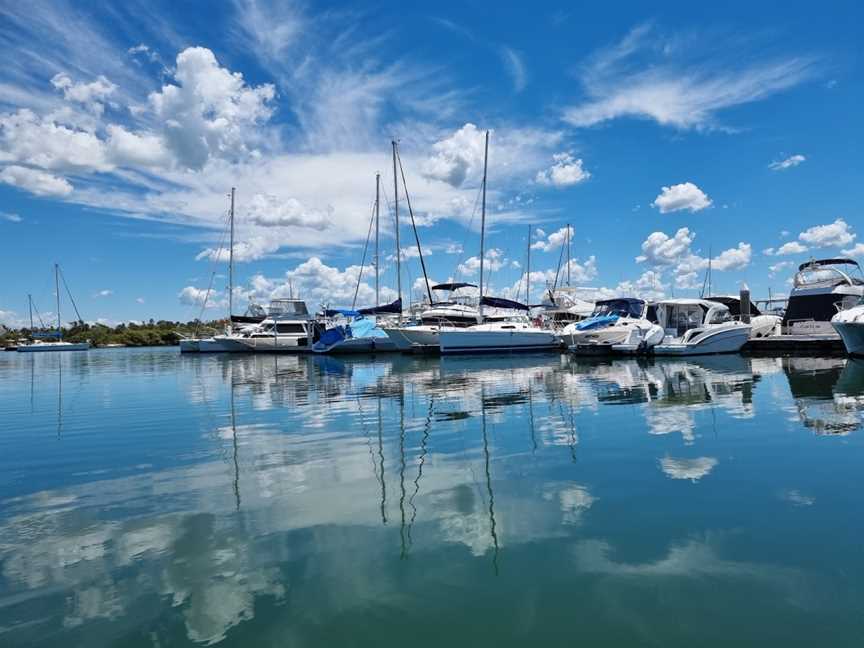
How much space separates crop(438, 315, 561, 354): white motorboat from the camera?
41.5 m

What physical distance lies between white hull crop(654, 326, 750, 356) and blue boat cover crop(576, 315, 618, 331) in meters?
3.45

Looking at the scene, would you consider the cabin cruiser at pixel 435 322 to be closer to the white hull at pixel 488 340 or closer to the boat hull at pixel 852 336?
the white hull at pixel 488 340

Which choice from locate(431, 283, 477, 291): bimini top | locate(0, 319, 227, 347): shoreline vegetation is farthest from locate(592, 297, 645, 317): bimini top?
locate(0, 319, 227, 347): shoreline vegetation

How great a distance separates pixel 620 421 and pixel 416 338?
31.8 metres

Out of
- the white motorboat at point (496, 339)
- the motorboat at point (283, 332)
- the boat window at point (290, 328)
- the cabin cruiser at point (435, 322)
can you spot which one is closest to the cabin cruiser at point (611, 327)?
the white motorboat at point (496, 339)

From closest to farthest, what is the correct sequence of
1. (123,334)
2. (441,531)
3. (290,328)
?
(441,531), (290,328), (123,334)

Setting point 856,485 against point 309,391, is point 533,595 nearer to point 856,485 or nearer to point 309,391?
point 856,485

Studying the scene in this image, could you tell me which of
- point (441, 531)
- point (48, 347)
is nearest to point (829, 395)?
point (441, 531)

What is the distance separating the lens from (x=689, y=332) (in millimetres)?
35969

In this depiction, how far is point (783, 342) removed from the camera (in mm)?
38812

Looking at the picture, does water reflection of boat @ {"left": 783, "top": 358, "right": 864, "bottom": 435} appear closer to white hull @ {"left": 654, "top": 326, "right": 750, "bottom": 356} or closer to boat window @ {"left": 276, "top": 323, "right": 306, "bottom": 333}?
white hull @ {"left": 654, "top": 326, "right": 750, "bottom": 356}

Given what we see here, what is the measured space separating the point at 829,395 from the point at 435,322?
33533mm

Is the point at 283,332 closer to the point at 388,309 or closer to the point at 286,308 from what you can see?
the point at 286,308

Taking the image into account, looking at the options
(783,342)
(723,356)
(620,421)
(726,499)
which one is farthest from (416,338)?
(726,499)
